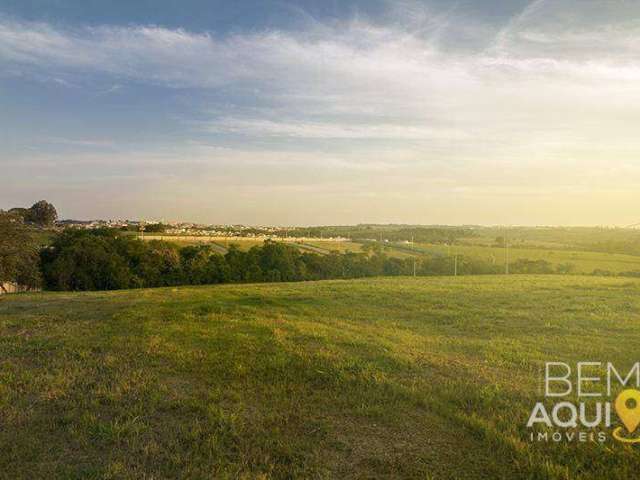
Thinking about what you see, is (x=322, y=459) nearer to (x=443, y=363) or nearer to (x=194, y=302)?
(x=443, y=363)

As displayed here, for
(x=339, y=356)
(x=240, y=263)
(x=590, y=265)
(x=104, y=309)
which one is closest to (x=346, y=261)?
(x=240, y=263)

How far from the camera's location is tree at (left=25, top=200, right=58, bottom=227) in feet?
227

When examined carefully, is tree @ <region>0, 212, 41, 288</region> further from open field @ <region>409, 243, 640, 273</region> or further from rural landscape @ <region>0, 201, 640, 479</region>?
open field @ <region>409, 243, 640, 273</region>

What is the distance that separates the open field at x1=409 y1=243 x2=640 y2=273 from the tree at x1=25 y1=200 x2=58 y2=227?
57466 millimetres

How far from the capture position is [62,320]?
44.6 feet

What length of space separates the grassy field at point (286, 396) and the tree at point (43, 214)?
213 ft

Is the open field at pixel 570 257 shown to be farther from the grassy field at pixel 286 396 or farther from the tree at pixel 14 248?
the tree at pixel 14 248

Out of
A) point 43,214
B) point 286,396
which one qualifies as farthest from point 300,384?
point 43,214

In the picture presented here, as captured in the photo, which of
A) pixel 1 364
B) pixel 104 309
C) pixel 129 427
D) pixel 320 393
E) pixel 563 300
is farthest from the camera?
pixel 563 300

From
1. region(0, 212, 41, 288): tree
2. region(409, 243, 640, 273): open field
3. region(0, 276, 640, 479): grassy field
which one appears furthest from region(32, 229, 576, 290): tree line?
region(0, 276, 640, 479): grassy field

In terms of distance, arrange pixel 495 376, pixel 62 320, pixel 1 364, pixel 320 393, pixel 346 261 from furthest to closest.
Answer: pixel 346 261 → pixel 62 320 → pixel 1 364 → pixel 495 376 → pixel 320 393

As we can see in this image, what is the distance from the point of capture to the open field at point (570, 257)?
50.3 metres

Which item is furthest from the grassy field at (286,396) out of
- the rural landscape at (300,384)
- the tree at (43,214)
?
the tree at (43,214)

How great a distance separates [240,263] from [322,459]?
51.3 metres
